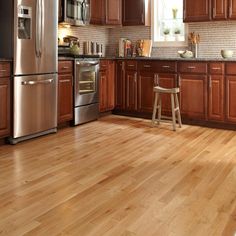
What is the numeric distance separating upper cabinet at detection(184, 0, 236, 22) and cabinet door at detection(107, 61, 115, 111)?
1.35m

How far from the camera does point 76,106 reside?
5.12 m

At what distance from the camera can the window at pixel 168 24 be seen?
6098 mm

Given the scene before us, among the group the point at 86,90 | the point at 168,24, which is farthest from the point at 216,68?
the point at 86,90

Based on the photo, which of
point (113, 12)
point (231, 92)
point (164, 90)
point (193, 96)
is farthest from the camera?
point (113, 12)

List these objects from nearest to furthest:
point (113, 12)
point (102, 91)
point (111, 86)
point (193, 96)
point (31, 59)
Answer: point (31, 59)
point (193, 96)
point (102, 91)
point (111, 86)
point (113, 12)

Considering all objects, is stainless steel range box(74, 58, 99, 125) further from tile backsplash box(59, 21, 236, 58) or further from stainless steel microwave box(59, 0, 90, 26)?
tile backsplash box(59, 21, 236, 58)

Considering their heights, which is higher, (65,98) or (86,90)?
(86,90)

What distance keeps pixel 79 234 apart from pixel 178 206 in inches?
29.3

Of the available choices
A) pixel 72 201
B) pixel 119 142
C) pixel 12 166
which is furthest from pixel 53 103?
pixel 72 201

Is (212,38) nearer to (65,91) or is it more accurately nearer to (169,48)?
(169,48)

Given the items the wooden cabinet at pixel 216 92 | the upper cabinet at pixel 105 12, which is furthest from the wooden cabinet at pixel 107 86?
the wooden cabinet at pixel 216 92

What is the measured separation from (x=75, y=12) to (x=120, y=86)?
1.38 m

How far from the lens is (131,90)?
233 inches

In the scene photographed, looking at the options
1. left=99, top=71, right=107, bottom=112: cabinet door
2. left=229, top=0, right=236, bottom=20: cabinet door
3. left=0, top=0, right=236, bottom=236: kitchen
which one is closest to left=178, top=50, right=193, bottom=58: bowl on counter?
left=0, top=0, right=236, bottom=236: kitchen
